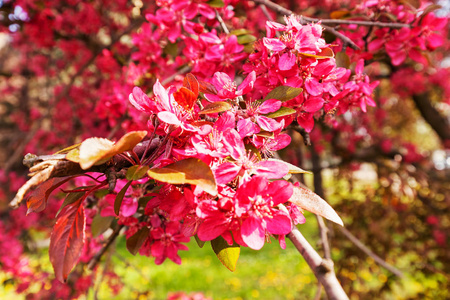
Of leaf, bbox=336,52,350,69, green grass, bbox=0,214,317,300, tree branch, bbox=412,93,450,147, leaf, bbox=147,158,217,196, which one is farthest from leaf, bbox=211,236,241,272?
tree branch, bbox=412,93,450,147

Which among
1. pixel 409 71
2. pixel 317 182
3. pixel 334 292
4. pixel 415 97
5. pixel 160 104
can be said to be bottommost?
pixel 415 97

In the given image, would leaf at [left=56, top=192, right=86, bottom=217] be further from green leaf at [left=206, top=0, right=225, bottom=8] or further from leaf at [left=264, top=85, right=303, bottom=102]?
green leaf at [left=206, top=0, right=225, bottom=8]

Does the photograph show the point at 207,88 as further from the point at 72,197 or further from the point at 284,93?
the point at 72,197

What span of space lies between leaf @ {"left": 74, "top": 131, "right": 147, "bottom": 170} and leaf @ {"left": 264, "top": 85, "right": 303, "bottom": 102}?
35cm

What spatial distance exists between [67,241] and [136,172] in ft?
0.67

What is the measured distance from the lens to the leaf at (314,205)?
2.18 feet

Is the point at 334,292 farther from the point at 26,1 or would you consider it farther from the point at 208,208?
the point at 26,1

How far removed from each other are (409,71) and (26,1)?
3808 mm

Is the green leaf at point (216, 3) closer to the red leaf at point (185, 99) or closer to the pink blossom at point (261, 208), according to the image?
the red leaf at point (185, 99)

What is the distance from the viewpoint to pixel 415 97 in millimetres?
4234

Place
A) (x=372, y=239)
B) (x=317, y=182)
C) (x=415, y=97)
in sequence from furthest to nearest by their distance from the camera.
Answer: (x=415, y=97) < (x=372, y=239) < (x=317, y=182)

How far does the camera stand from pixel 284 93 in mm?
765

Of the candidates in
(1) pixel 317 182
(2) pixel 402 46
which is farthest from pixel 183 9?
(1) pixel 317 182

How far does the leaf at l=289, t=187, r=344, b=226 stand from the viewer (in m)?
0.66
